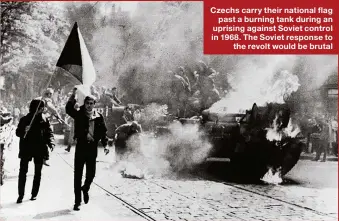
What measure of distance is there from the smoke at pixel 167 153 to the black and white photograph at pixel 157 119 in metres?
0.02

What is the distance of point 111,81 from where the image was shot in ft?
23.1

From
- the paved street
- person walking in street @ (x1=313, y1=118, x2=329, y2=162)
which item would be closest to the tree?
the paved street

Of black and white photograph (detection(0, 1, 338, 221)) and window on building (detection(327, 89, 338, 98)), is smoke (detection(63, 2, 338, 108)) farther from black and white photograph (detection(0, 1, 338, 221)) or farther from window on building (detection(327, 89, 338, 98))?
window on building (detection(327, 89, 338, 98))

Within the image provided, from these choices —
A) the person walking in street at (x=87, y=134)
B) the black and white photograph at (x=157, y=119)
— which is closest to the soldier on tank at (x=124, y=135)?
the black and white photograph at (x=157, y=119)

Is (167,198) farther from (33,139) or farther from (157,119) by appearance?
(33,139)

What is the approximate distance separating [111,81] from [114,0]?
4.10ft

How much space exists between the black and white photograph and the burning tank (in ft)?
0.06

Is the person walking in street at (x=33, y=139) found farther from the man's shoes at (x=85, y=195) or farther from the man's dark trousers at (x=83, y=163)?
the man's shoes at (x=85, y=195)

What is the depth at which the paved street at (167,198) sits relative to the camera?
6.07 m

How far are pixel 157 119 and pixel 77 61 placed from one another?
5.21 feet

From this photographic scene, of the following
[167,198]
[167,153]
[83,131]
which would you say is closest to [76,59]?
[83,131]

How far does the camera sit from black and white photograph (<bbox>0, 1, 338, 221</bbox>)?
6.29 metres

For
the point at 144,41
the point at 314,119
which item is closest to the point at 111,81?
the point at 144,41

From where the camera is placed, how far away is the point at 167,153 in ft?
24.1
